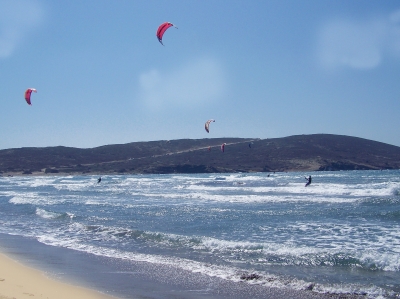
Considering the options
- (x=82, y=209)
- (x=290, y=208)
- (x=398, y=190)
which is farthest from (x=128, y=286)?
(x=398, y=190)

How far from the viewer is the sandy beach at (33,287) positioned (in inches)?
278

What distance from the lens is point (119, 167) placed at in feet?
301

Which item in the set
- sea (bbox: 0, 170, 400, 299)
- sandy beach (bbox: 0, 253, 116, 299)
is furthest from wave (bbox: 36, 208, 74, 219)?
sandy beach (bbox: 0, 253, 116, 299)

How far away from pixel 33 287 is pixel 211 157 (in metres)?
88.9

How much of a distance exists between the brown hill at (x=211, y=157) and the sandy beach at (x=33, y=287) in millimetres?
76805

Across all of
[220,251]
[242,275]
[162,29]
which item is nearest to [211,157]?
[162,29]

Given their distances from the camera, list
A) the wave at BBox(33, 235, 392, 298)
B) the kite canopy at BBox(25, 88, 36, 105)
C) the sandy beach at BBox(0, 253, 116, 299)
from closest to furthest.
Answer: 1. the sandy beach at BBox(0, 253, 116, 299)
2. the wave at BBox(33, 235, 392, 298)
3. the kite canopy at BBox(25, 88, 36, 105)

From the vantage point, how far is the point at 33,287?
25.1 feet

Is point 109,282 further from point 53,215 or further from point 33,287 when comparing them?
point 53,215

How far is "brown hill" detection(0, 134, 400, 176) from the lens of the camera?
88.6 meters

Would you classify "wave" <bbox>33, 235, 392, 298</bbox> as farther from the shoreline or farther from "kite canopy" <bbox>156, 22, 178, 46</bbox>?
"kite canopy" <bbox>156, 22, 178, 46</bbox>

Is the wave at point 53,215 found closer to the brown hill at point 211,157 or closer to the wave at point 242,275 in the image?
the wave at point 242,275

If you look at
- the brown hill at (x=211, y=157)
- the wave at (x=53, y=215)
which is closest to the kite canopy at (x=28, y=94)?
the wave at (x=53, y=215)

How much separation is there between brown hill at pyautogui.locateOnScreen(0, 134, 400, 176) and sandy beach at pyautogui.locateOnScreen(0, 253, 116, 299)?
7680 cm
